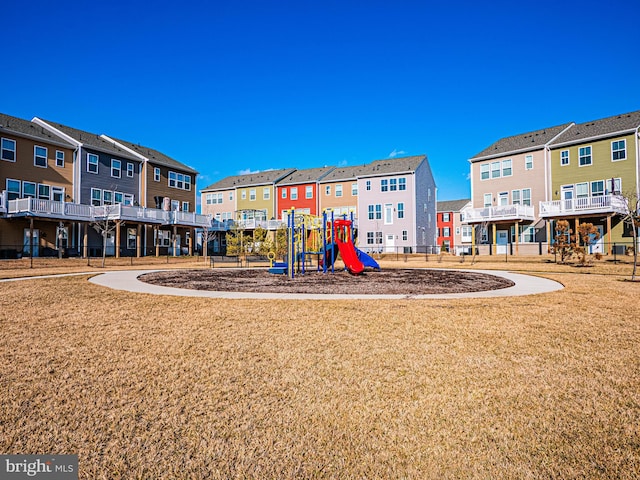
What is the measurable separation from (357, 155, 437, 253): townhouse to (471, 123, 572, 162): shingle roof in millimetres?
7476

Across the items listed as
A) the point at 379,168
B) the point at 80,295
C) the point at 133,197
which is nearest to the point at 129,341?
the point at 80,295

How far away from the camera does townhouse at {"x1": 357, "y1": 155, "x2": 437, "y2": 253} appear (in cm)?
4231

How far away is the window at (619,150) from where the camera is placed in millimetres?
28819

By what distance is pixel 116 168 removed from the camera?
3394cm

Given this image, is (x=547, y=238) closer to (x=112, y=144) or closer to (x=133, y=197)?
(x=133, y=197)

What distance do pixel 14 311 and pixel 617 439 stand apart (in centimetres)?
993

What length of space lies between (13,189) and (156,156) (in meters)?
13.3

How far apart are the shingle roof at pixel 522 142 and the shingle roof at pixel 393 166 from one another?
7.17 meters

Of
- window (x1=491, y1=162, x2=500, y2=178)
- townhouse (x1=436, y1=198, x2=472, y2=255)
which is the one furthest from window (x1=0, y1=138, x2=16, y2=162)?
townhouse (x1=436, y1=198, x2=472, y2=255)

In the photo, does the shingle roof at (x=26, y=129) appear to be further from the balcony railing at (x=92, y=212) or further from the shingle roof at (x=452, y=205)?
the shingle roof at (x=452, y=205)

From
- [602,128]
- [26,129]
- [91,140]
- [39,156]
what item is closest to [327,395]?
[39,156]

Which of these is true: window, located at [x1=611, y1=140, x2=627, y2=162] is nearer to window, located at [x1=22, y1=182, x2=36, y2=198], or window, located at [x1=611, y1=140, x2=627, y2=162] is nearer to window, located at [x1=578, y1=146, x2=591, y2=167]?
window, located at [x1=578, y1=146, x2=591, y2=167]

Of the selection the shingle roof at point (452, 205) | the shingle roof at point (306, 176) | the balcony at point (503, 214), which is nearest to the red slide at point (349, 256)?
the balcony at point (503, 214)

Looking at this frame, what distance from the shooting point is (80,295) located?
398 inches
